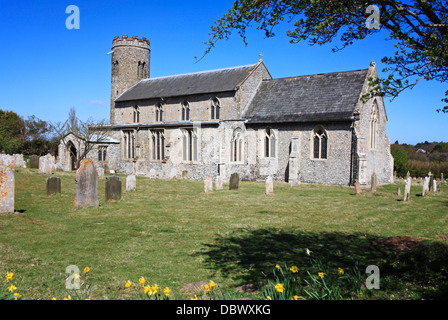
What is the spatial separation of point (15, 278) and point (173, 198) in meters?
11.0

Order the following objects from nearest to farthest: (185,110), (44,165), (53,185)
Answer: (53,185) → (44,165) → (185,110)

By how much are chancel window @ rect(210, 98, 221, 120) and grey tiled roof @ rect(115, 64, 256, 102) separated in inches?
37.9

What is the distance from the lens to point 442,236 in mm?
9438

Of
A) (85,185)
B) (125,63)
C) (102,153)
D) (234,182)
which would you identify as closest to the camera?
(85,185)

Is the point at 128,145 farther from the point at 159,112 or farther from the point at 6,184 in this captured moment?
the point at 6,184

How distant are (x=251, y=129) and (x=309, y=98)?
16.8 feet

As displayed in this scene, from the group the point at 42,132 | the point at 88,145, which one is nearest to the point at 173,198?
the point at 88,145

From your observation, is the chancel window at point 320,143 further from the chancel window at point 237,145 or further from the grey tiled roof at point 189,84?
the grey tiled roof at point 189,84

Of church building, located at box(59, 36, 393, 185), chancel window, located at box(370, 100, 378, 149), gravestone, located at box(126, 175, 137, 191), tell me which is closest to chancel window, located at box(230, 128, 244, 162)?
church building, located at box(59, 36, 393, 185)

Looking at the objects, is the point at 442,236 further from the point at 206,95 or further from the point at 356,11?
the point at 206,95

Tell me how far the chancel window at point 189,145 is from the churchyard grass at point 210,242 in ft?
49.4

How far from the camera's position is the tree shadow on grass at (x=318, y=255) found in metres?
5.79

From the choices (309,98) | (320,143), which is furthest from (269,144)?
(309,98)

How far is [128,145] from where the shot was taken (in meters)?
35.9
